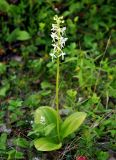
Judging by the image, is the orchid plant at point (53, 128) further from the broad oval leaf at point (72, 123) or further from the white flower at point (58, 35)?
the white flower at point (58, 35)

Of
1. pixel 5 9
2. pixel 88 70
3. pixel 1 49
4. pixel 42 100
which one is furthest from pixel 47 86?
pixel 5 9

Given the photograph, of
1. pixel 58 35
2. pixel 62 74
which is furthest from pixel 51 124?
pixel 62 74

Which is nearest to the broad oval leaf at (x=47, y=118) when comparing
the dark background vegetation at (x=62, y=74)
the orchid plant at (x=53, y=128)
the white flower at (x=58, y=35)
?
the orchid plant at (x=53, y=128)

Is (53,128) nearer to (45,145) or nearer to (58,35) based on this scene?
(45,145)

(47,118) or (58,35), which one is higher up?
(58,35)

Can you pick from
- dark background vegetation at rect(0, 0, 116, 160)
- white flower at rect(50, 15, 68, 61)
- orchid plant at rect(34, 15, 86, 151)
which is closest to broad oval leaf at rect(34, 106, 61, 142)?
orchid plant at rect(34, 15, 86, 151)

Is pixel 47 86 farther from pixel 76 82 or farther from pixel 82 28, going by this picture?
pixel 82 28
